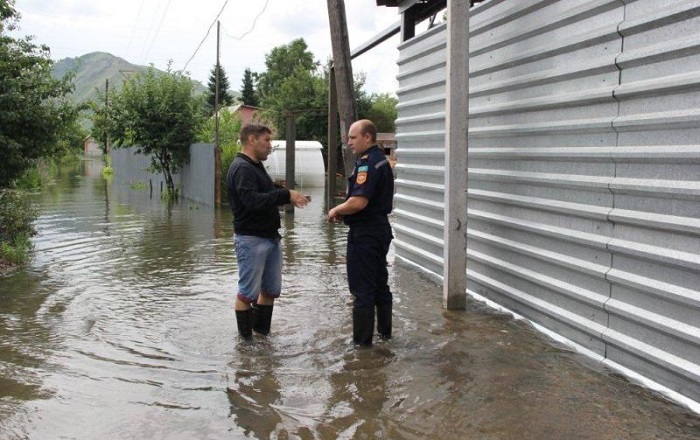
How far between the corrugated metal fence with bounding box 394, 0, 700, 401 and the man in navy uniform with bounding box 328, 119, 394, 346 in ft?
4.44

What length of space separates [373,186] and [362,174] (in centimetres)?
13

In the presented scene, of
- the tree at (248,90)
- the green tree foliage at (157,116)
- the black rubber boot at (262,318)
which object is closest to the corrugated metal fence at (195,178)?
the green tree foliage at (157,116)

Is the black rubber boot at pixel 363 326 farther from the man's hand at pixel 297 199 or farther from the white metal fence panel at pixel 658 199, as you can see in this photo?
the white metal fence panel at pixel 658 199

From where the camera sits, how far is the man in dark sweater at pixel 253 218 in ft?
19.0

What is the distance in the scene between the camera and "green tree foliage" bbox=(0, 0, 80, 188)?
32.9ft

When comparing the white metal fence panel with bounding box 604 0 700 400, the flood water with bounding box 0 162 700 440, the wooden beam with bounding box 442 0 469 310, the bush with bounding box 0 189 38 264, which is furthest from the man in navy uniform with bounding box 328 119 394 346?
the bush with bounding box 0 189 38 264

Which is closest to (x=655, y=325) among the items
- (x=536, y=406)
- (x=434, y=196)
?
(x=536, y=406)

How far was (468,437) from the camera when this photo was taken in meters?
3.97

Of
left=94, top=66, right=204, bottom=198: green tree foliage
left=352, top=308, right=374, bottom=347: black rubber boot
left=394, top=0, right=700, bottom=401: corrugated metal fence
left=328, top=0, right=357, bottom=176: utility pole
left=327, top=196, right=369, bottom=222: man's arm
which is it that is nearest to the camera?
left=394, top=0, right=700, bottom=401: corrugated metal fence

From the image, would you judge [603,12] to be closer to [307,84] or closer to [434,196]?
[434,196]

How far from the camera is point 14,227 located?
1036 cm

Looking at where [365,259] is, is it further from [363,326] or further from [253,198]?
[253,198]

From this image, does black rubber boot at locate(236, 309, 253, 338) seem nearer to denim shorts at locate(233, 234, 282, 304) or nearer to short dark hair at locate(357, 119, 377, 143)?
denim shorts at locate(233, 234, 282, 304)

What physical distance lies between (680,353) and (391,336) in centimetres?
238
